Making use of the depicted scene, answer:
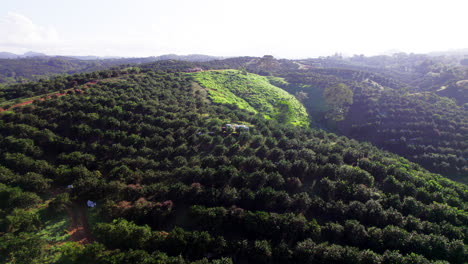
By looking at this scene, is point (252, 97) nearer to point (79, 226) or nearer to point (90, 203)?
point (90, 203)

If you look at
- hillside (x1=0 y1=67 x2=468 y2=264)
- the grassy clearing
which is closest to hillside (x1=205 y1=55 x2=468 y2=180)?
the grassy clearing

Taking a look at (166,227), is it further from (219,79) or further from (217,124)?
(219,79)

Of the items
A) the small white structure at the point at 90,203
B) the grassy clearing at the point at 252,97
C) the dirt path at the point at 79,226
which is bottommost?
the dirt path at the point at 79,226

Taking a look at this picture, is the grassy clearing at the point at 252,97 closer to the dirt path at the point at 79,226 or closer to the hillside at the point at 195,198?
the hillside at the point at 195,198

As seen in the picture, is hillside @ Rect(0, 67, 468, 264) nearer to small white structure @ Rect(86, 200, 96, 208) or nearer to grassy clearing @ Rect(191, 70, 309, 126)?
small white structure @ Rect(86, 200, 96, 208)

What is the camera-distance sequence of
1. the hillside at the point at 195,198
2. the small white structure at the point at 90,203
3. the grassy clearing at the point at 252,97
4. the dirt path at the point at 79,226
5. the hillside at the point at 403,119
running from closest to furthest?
the hillside at the point at 195,198, the dirt path at the point at 79,226, the small white structure at the point at 90,203, the hillside at the point at 403,119, the grassy clearing at the point at 252,97

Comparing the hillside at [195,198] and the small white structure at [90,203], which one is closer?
the hillside at [195,198]

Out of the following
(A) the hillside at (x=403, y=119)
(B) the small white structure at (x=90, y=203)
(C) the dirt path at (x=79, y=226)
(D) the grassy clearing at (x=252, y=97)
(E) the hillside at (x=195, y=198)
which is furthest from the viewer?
(D) the grassy clearing at (x=252, y=97)

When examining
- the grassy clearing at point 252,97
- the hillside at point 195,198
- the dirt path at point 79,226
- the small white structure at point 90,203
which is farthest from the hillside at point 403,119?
the dirt path at point 79,226
